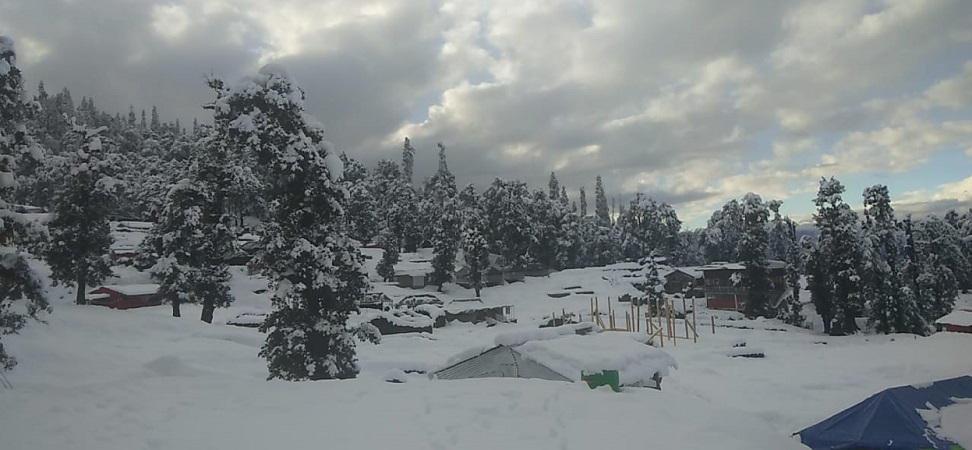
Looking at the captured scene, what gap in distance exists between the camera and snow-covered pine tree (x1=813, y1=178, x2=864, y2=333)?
45.4 m

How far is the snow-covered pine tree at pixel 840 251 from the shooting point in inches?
1786

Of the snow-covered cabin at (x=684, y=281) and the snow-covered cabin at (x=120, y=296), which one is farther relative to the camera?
the snow-covered cabin at (x=684, y=281)

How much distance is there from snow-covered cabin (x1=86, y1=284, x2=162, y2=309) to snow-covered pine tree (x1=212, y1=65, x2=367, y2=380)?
3558cm

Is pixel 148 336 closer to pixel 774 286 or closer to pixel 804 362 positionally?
pixel 804 362

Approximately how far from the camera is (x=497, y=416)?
392 inches

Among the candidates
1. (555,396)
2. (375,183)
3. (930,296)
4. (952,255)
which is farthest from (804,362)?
(375,183)

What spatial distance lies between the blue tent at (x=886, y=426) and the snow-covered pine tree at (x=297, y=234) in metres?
12.3

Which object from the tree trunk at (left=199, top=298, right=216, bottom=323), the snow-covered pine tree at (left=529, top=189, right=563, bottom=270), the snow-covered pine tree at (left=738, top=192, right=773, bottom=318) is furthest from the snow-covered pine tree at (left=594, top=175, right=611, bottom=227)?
the tree trunk at (left=199, top=298, right=216, bottom=323)

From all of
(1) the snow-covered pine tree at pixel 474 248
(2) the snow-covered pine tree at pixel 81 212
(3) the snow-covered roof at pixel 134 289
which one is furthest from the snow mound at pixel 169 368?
(1) the snow-covered pine tree at pixel 474 248

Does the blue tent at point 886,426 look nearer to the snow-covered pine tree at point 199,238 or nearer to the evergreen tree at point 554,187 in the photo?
the snow-covered pine tree at point 199,238

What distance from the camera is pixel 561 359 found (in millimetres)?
13062

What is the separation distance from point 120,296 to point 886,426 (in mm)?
51528

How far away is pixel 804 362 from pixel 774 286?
103ft

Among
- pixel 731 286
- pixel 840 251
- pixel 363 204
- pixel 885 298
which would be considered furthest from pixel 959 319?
pixel 363 204
